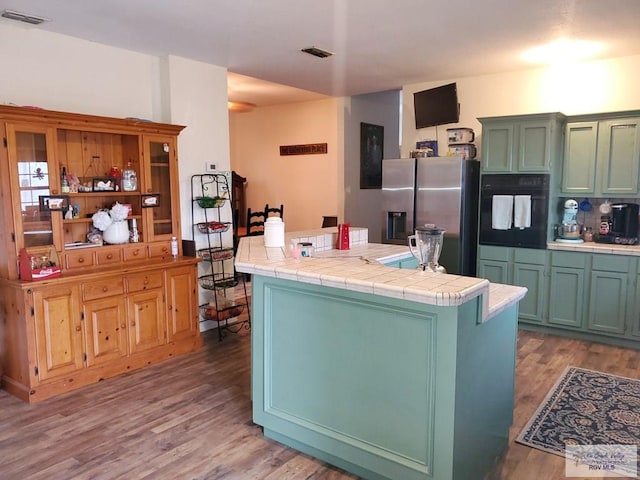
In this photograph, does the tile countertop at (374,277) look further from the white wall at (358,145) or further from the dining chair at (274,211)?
the dining chair at (274,211)

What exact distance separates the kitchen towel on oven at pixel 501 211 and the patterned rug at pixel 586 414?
1617 millimetres

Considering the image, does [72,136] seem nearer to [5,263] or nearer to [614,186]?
[5,263]

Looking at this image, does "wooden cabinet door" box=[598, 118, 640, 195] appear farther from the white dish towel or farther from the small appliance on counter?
the white dish towel

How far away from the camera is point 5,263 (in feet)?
10.9

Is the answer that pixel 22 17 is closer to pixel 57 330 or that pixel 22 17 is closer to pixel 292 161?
pixel 57 330

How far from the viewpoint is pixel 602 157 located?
439 cm

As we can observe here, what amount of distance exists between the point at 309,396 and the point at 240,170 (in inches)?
235

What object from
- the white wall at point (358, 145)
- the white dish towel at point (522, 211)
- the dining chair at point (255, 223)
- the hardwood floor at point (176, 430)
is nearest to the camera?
the hardwood floor at point (176, 430)

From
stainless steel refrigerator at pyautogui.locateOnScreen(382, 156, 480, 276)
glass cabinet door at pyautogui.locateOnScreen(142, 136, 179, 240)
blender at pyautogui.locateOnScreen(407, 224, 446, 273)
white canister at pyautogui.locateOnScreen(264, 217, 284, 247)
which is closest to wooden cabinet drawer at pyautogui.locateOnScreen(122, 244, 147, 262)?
glass cabinet door at pyautogui.locateOnScreen(142, 136, 179, 240)

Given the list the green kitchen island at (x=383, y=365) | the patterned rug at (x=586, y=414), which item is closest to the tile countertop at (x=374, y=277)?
the green kitchen island at (x=383, y=365)

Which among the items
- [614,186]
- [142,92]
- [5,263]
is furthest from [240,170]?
[614,186]

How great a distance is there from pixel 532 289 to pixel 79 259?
4051 millimetres

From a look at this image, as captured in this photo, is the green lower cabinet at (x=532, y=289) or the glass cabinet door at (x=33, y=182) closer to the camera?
the glass cabinet door at (x=33, y=182)

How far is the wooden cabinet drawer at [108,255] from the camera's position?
3.72m
